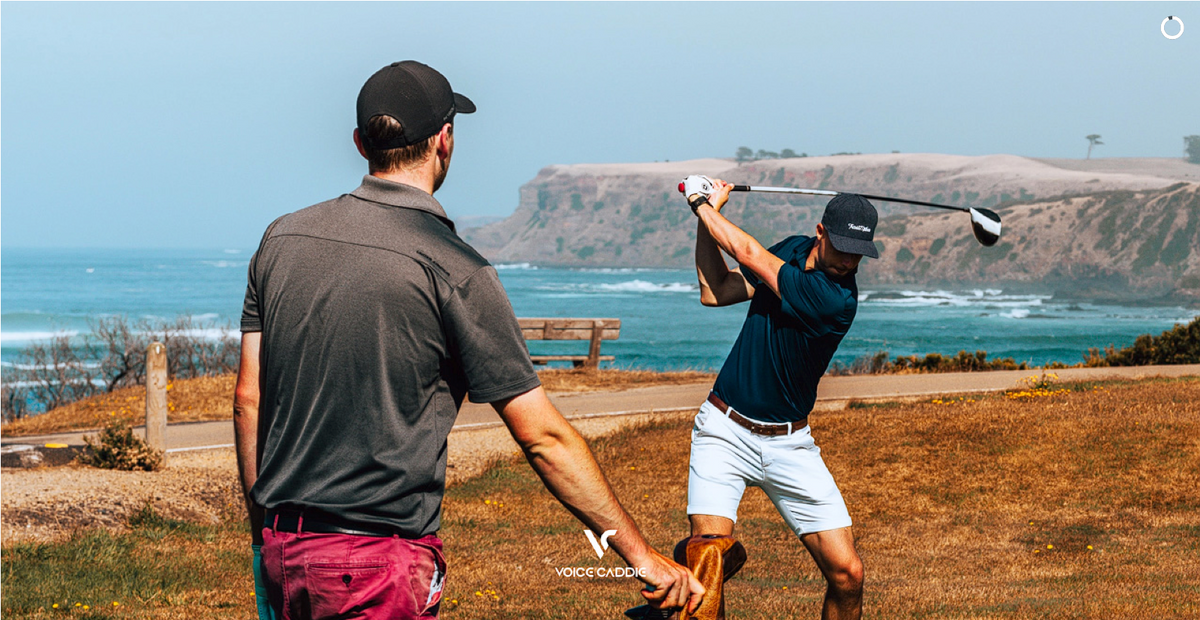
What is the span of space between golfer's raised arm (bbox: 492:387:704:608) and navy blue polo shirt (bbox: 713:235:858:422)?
2114mm

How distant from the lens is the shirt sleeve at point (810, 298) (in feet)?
14.9

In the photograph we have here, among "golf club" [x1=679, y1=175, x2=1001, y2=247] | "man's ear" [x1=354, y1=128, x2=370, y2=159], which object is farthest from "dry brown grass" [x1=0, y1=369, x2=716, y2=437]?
"man's ear" [x1=354, y1=128, x2=370, y2=159]

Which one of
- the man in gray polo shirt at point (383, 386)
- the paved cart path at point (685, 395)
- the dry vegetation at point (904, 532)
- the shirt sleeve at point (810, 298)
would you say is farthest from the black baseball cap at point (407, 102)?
the paved cart path at point (685, 395)

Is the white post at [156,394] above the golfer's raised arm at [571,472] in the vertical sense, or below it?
below

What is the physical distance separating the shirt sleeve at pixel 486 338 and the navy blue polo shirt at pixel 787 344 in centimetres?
224

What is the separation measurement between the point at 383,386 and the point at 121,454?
9.18 meters

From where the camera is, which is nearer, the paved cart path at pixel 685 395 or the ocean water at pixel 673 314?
the paved cart path at pixel 685 395

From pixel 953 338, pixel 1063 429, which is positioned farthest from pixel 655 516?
pixel 953 338

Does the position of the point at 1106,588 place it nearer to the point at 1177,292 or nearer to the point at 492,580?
the point at 492,580

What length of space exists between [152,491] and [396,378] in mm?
8039

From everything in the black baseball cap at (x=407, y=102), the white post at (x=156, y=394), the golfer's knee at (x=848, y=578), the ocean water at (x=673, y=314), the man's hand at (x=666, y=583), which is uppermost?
the black baseball cap at (x=407, y=102)

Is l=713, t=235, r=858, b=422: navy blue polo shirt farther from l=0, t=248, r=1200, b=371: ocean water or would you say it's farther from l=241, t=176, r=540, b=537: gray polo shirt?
l=0, t=248, r=1200, b=371: ocean water

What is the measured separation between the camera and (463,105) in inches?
110

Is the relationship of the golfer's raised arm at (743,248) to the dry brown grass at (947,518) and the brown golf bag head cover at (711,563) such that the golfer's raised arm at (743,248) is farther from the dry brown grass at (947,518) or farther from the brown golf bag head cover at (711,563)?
A: the dry brown grass at (947,518)
